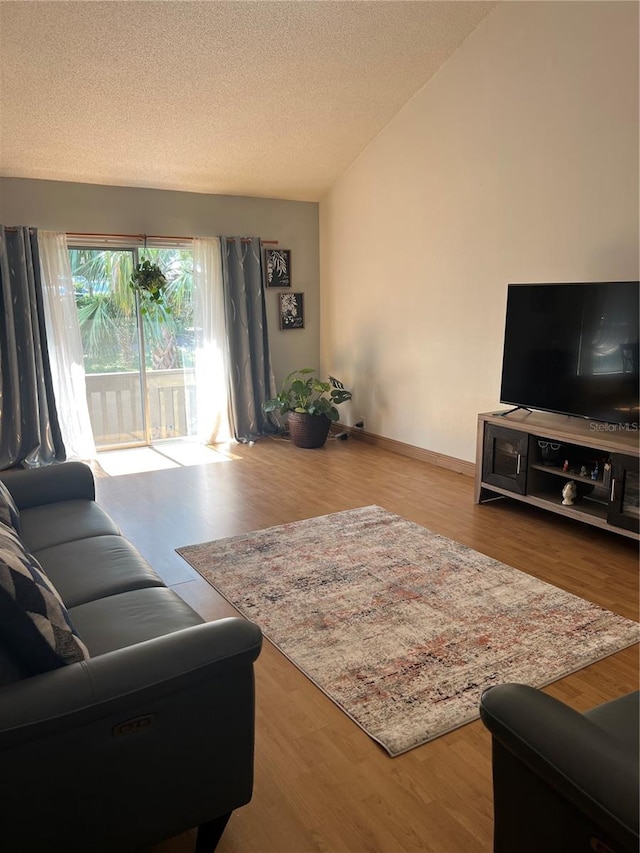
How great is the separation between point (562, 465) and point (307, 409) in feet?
8.82

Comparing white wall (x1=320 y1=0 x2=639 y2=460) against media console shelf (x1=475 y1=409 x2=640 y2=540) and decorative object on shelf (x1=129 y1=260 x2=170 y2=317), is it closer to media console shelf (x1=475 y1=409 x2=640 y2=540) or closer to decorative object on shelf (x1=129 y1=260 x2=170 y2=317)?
media console shelf (x1=475 y1=409 x2=640 y2=540)

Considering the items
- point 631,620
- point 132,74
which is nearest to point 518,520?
point 631,620

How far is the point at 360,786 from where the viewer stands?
6.04ft

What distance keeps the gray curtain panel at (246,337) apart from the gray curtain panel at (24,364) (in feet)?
5.47

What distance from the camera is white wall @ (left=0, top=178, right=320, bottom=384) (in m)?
5.26

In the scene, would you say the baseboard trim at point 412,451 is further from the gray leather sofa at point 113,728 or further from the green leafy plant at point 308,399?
the gray leather sofa at point 113,728

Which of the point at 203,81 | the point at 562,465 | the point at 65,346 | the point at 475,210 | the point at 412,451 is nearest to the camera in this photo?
the point at 562,465

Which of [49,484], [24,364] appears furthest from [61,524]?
[24,364]

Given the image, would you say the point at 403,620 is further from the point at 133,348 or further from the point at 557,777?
the point at 133,348

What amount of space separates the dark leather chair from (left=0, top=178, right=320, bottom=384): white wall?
5.25 m

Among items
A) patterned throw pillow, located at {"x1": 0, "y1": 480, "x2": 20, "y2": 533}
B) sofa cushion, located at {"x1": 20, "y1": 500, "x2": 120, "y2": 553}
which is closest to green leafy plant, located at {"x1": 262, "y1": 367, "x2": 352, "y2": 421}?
sofa cushion, located at {"x1": 20, "y1": 500, "x2": 120, "y2": 553}

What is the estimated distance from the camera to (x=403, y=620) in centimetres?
274

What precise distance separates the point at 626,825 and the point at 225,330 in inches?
219

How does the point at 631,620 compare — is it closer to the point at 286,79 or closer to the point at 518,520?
the point at 518,520
